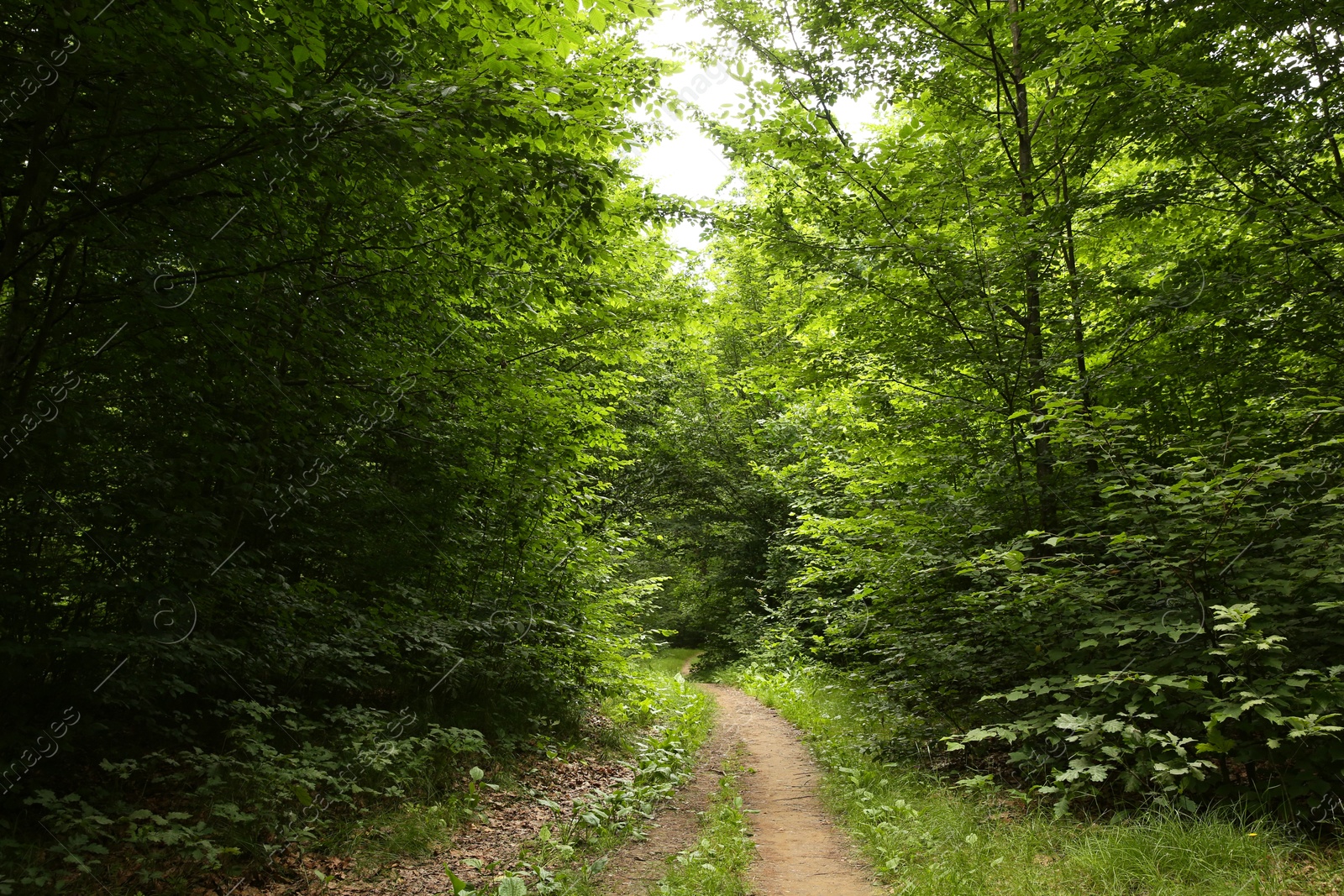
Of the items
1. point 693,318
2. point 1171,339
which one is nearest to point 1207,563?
point 1171,339

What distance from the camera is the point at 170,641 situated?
4168 mm

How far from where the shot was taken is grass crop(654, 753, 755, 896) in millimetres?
4691

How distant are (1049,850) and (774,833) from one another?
249cm

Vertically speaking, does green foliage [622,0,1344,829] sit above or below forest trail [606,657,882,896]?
above

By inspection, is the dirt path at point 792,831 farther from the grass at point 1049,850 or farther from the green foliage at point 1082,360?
the green foliage at point 1082,360

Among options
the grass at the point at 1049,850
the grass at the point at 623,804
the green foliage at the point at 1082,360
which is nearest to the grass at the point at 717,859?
the grass at the point at 623,804

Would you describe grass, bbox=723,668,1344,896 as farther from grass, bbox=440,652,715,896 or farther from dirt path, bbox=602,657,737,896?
grass, bbox=440,652,715,896

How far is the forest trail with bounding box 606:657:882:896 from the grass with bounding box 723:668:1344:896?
0.28m

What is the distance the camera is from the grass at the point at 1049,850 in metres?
3.60

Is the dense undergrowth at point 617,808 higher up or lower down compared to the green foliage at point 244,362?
lower down

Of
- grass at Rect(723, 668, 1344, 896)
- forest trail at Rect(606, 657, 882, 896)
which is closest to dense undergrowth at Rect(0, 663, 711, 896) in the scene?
forest trail at Rect(606, 657, 882, 896)

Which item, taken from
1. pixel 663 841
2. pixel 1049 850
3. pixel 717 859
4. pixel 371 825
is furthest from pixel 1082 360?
pixel 371 825

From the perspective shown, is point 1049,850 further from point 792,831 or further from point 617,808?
point 617,808

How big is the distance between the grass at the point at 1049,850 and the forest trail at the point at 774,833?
282 mm
